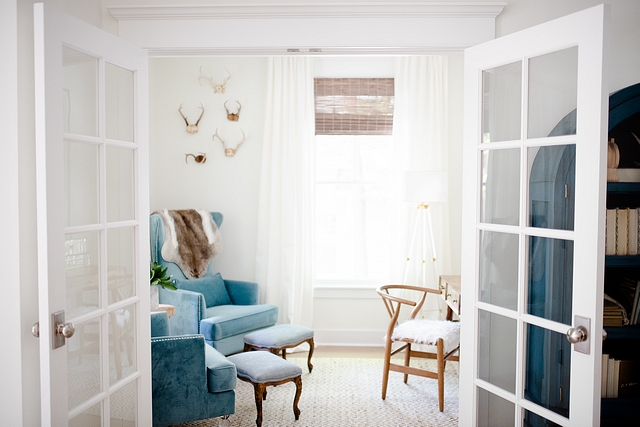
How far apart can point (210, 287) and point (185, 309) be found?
53 cm

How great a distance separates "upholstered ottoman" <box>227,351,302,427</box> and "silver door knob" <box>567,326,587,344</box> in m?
1.79

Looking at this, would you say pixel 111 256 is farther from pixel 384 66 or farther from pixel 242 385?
pixel 384 66

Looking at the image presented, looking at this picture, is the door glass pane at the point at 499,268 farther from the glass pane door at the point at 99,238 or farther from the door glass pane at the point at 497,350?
the glass pane door at the point at 99,238

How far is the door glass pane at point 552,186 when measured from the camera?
1.94 m

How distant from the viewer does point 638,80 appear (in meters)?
Result: 2.44

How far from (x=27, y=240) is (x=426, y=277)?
358cm

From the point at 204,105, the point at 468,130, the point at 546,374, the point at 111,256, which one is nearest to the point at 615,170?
the point at 468,130

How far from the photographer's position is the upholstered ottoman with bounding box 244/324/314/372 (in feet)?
12.5

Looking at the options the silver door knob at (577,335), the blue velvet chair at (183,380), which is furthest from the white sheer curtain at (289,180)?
the silver door knob at (577,335)

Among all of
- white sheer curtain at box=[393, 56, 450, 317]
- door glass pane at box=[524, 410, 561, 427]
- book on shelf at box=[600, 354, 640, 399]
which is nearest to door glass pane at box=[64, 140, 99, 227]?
door glass pane at box=[524, 410, 561, 427]

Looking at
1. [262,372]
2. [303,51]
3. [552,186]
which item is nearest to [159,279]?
[262,372]

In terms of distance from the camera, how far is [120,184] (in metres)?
2.22

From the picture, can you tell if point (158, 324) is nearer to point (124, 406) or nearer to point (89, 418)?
point (124, 406)

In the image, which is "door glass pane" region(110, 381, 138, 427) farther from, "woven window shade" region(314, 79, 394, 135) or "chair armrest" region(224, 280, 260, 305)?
"woven window shade" region(314, 79, 394, 135)
